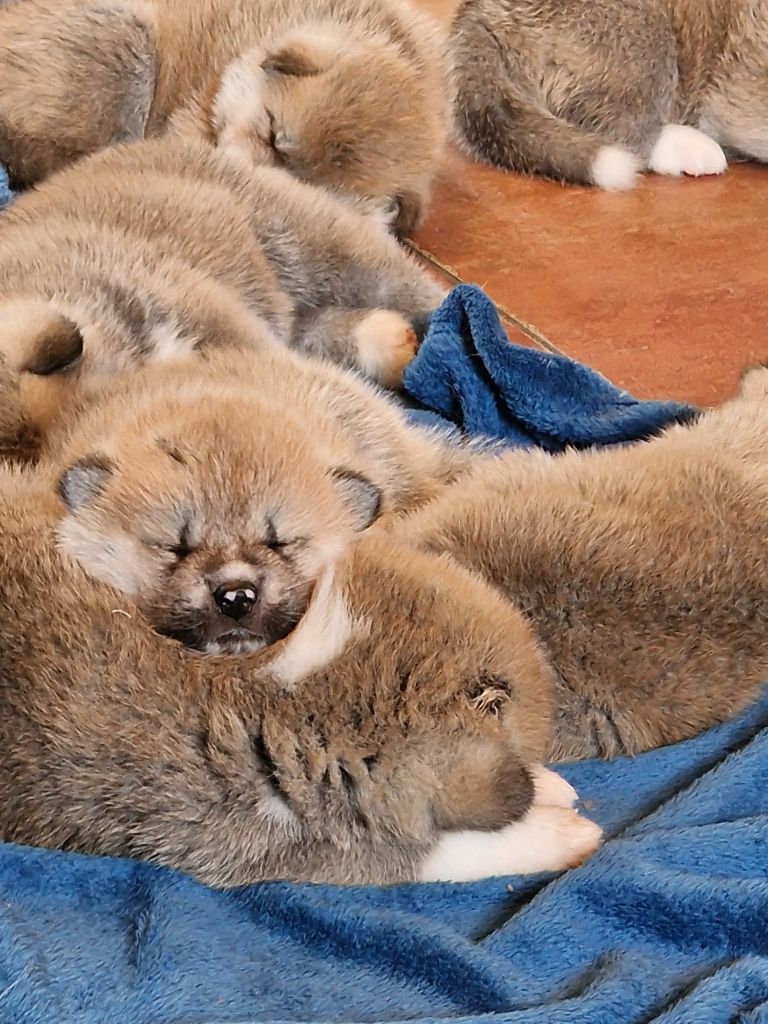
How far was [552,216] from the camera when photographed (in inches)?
108

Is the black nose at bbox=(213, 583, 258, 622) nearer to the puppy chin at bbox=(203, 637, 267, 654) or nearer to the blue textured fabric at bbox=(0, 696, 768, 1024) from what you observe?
the puppy chin at bbox=(203, 637, 267, 654)

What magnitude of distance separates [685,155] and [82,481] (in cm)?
207

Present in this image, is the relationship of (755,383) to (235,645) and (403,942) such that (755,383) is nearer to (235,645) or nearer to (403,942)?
(235,645)

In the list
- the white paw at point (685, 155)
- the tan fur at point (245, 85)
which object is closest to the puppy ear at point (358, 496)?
the tan fur at point (245, 85)

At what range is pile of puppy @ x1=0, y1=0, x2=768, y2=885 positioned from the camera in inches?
41.6

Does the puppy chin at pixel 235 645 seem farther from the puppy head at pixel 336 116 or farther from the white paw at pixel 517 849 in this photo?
the puppy head at pixel 336 116

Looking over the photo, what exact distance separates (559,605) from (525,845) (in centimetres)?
26

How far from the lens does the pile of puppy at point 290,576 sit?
1056 millimetres

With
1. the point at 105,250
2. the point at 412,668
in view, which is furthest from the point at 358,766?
the point at 105,250

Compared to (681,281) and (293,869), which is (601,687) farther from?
(681,281)

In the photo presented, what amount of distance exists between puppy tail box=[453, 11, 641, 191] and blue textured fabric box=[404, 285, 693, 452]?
3.22ft

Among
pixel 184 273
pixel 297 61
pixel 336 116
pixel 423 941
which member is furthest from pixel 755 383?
pixel 297 61

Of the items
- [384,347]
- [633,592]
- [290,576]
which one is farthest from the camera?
[384,347]

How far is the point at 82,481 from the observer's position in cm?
133
